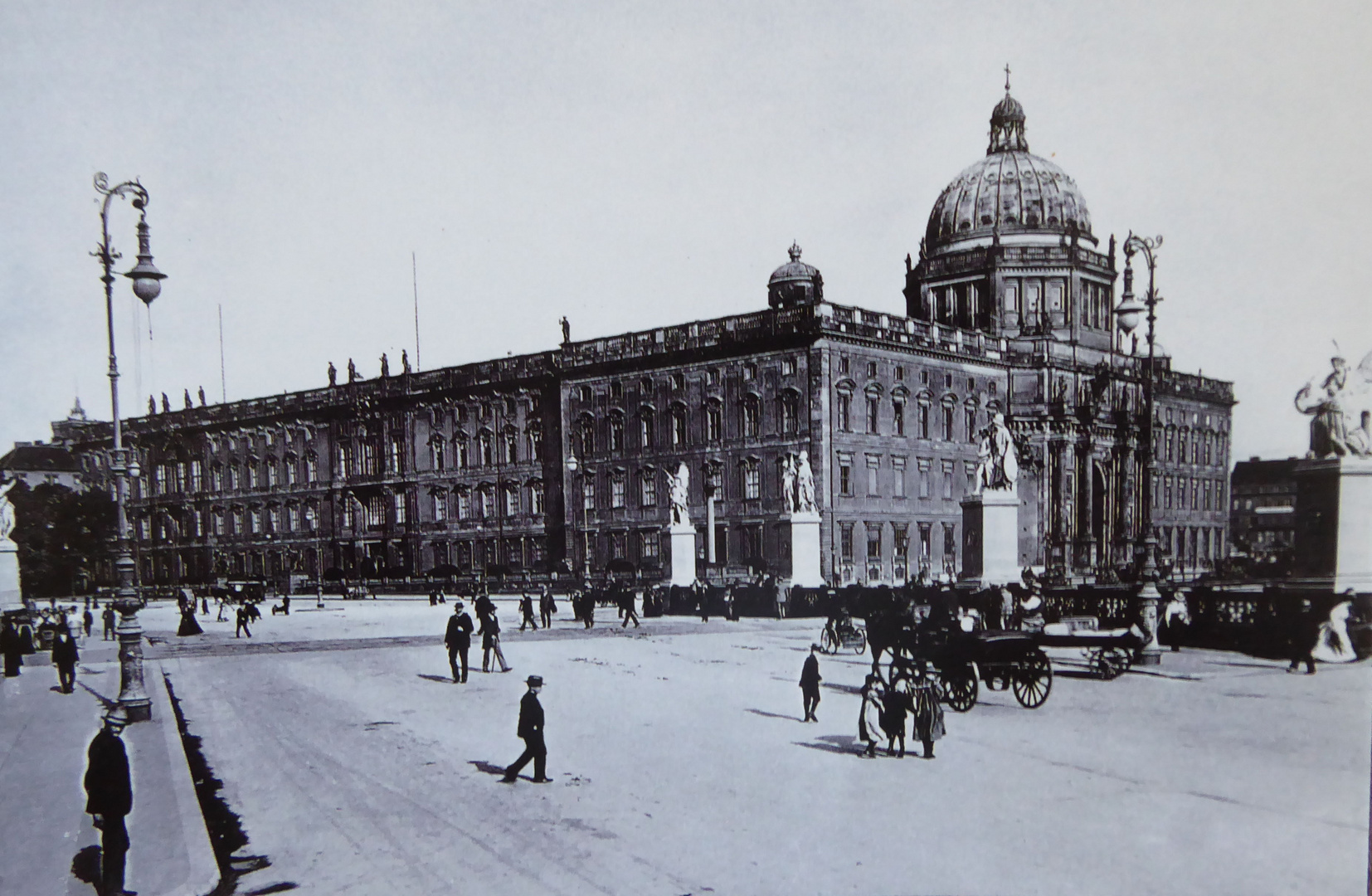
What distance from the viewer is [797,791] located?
10102 mm

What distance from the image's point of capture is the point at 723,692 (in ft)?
52.4

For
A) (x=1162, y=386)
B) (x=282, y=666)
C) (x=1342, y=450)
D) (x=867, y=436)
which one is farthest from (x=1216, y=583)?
(x=867, y=436)

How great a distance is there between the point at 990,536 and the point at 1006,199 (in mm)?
55170

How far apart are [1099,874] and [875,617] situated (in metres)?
9.95

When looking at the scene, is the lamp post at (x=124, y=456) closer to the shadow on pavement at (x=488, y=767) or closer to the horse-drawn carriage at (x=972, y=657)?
the shadow on pavement at (x=488, y=767)

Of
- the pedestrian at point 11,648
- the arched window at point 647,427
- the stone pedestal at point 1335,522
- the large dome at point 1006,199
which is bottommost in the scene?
the pedestrian at point 11,648

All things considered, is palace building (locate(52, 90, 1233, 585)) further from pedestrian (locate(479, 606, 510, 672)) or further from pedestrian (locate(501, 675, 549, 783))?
pedestrian (locate(501, 675, 549, 783))

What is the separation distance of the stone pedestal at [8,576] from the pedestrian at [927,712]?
29.0ft

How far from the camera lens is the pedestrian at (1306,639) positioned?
13.3 meters

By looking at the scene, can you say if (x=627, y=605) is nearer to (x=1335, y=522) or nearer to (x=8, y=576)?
(x=1335, y=522)

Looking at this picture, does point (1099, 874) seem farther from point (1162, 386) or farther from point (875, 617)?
point (1162, 386)

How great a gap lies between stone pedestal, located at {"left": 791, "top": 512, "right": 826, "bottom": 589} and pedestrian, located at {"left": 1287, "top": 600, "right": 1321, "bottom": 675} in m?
19.8

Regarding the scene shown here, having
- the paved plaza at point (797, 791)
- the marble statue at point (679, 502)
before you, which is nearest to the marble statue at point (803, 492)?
the marble statue at point (679, 502)

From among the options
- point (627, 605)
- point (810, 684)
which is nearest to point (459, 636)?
point (810, 684)
